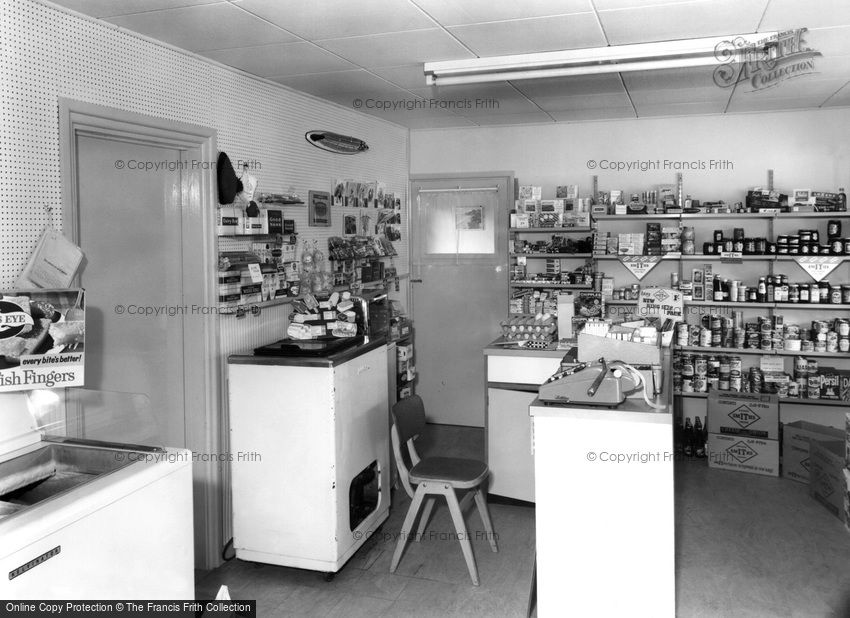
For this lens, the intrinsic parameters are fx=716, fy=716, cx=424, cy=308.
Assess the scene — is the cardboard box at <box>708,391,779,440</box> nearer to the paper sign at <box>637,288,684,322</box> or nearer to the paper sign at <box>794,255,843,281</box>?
the paper sign at <box>794,255,843,281</box>

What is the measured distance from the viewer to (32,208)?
2807mm

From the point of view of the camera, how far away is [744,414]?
5.41m

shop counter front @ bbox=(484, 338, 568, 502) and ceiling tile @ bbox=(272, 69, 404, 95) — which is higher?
ceiling tile @ bbox=(272, 69, 404, 95)

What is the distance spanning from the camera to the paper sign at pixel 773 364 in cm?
574

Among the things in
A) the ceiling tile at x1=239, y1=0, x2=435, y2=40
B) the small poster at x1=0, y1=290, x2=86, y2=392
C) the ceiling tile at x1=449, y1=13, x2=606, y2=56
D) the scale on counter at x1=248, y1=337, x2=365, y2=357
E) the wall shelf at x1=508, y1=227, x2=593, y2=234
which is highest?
the ceiling tile at x1=449, y1=13, x2=606, y2=56

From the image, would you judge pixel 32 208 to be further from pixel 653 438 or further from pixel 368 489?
pixel 653 438

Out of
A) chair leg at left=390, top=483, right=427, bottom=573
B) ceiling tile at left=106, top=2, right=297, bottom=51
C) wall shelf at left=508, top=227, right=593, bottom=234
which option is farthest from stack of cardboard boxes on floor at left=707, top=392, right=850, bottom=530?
ceiling tile at left=106, top=2, right=297, bottom=51

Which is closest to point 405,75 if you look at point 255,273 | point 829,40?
point 255,273

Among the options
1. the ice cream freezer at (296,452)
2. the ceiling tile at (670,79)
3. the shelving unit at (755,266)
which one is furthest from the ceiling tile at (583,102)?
the ice cream freezer at (296,452)

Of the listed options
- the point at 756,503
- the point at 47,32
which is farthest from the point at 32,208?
the point at 756,503

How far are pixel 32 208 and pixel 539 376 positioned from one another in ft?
9.69

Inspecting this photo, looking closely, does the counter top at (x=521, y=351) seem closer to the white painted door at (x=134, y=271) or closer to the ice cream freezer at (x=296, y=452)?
the ice cream freezer at (x=296, y=452)

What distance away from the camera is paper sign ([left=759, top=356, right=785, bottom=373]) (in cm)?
574

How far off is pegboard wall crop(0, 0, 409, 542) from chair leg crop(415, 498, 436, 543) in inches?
42.8
